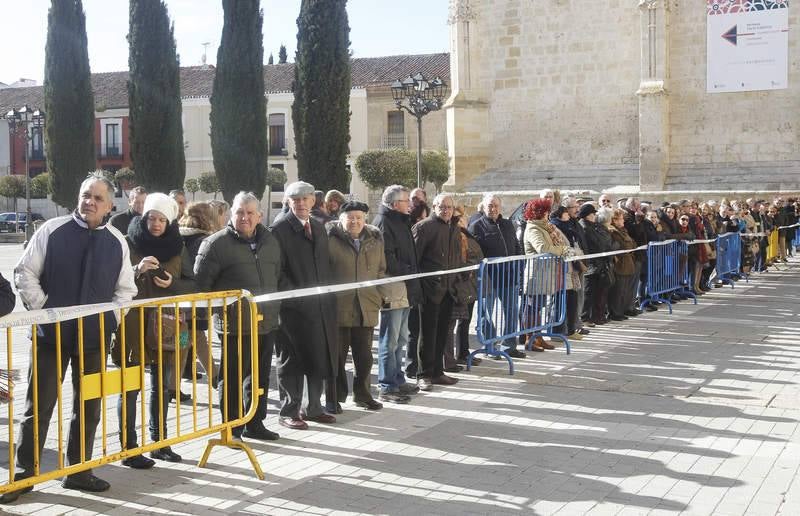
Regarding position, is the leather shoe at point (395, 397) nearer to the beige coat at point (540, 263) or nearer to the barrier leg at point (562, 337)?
the beige coat at point (540, 263)

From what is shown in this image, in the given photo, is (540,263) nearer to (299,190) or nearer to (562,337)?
(562,337)

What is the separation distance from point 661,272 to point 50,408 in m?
10.7

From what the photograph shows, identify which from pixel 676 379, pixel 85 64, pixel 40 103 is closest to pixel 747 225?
pixel 676 379

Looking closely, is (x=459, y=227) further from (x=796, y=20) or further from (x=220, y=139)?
(x=220, y=139)

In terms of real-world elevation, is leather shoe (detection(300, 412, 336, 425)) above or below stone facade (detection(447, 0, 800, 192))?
below

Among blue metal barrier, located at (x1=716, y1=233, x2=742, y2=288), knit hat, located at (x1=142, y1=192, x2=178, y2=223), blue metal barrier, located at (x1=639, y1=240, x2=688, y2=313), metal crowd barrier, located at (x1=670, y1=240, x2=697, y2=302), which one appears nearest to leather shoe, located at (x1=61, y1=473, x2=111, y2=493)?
knit hat, located at (x1=142, y1=192, x2=178, y2=223)

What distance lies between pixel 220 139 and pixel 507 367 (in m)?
20.7

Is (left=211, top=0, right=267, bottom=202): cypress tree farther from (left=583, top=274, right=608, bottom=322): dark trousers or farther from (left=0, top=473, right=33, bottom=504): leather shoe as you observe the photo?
(left=0, top=473, right=33, bottom=504): leather shoe

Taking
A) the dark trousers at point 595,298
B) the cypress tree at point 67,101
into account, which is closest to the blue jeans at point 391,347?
the dark trousers at point 595,298

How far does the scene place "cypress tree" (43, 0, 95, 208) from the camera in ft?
101

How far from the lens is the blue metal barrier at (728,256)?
1733 cm

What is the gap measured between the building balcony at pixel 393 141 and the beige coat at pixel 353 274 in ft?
143

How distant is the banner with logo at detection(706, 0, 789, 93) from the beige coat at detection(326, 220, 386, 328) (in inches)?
787

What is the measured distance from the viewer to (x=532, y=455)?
20.3ft
